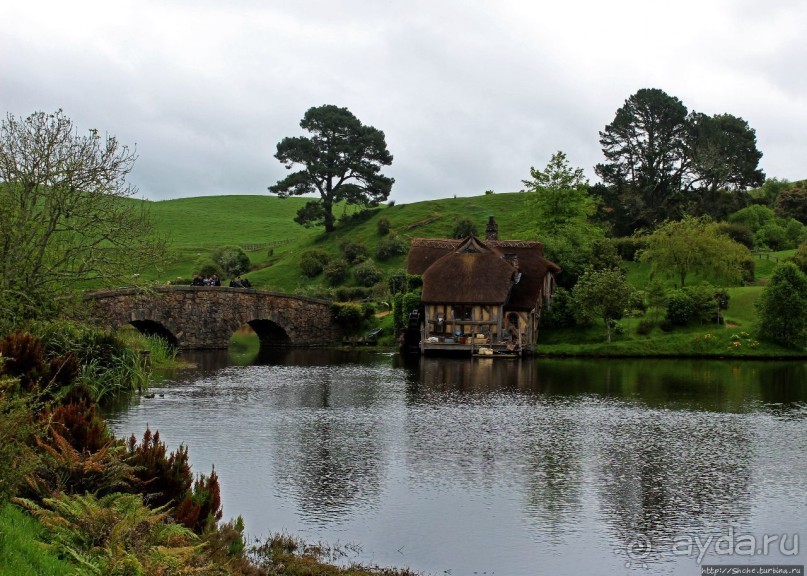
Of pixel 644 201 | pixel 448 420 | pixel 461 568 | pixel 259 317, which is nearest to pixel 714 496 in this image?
pixel 461 568

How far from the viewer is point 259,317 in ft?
227

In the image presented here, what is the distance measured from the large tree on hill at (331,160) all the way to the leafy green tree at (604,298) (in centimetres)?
4673

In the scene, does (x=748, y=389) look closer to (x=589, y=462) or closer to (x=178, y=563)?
(x=589, y=462)

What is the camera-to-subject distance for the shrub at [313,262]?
92.8 metres

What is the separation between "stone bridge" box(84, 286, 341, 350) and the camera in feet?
197

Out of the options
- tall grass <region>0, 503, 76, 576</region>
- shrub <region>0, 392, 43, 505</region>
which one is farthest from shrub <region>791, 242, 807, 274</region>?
tall grass <region>0, 503, 76, 576</region>

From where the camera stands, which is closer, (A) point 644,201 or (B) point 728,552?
(B) point 728,552

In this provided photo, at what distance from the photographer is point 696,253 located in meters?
70.8

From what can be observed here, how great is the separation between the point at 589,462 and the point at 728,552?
26.8 ft

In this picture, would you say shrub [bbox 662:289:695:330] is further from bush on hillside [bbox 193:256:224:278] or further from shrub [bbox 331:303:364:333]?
bush on hillside [bbox 193:256:224:278]

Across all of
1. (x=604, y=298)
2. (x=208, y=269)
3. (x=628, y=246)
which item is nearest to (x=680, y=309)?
(x=604, y=298)

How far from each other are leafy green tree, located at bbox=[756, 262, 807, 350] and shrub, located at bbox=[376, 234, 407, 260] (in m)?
44.0

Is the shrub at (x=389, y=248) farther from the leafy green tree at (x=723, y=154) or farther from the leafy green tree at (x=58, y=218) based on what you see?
the leafy green tree at (x=58, y=218)

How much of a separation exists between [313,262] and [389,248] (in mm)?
8385
